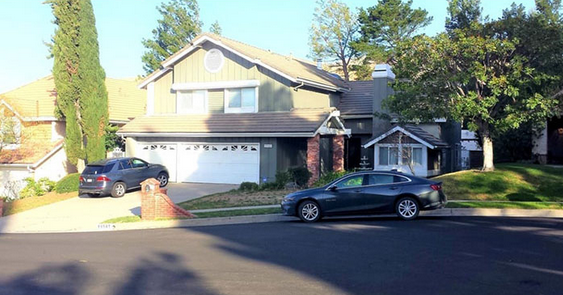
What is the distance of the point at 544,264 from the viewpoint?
8750mm

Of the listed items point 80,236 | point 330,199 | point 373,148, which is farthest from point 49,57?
point 330,199

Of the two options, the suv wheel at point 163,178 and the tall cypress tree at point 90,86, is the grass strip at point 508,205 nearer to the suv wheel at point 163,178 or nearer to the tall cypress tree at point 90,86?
the suv wheel at point 163,178

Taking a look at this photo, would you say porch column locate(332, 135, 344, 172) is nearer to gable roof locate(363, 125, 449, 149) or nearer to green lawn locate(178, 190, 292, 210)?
gable roof locate(363, 125, 449, 149)

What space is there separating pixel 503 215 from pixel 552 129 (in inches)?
775

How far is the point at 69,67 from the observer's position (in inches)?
1064

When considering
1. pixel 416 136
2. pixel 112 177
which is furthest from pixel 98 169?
pixel 416 136

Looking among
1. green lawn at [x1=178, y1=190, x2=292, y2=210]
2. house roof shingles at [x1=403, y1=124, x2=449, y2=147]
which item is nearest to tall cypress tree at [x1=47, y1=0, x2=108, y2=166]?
green lawn at [x1=178, y1=190, x2=292, y2=210]

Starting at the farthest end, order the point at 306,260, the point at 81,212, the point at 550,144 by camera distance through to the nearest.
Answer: the point at 550,144 → the point at 81,212 → the point at 306,260

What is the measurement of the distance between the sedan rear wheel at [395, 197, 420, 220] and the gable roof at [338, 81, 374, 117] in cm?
1516

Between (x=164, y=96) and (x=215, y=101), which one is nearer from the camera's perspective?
(x=215, y=101)

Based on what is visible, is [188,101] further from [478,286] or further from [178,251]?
[478,286]

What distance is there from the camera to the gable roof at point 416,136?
86.8 feet

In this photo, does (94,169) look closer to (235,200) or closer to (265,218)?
(235,200)

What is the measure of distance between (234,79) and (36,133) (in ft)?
37.5
